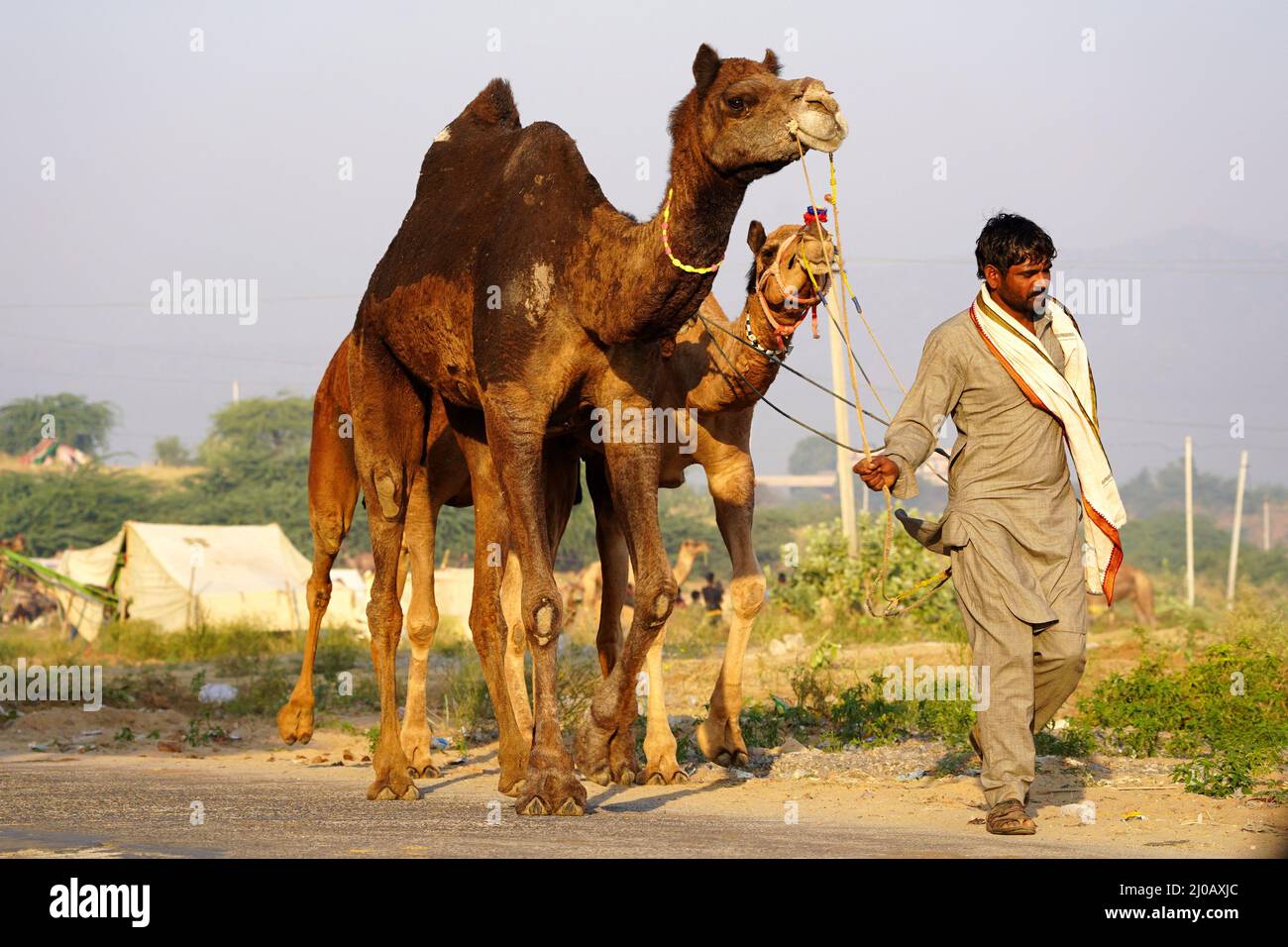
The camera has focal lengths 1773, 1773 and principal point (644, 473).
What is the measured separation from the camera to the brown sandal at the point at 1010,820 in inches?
284

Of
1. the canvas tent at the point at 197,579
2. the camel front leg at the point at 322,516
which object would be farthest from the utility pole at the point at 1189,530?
the camel front leg at the point at 322,516

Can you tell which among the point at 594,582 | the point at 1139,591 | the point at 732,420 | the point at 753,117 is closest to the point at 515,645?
the point at 732,420

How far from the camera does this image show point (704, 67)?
7.75m

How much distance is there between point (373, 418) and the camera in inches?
398

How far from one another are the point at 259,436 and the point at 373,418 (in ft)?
226

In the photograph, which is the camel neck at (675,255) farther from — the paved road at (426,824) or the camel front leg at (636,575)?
the paved road at (426,824)

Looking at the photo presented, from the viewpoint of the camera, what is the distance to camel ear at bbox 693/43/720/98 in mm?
7730

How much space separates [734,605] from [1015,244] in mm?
3608

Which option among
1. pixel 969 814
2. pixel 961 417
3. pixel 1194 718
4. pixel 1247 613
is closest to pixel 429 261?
pixel 961 417

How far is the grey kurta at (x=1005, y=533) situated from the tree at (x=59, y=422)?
252 ft

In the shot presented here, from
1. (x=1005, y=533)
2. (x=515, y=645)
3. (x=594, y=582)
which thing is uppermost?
(x=1005, y=533)

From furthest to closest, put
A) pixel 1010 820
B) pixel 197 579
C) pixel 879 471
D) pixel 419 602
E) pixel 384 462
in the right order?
1. pixel 197 579
2. pixel 419 602
3. pixel 384 462
4. pixel 879 471
5. pixel 1010 820

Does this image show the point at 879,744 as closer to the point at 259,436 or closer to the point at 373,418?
the point at 373,418

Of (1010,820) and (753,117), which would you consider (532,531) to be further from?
(1010,820)
